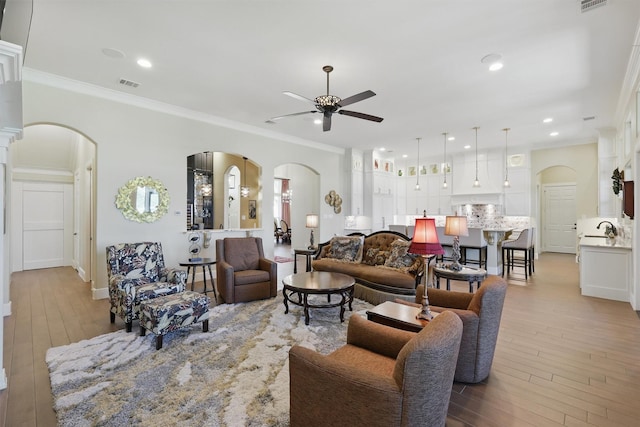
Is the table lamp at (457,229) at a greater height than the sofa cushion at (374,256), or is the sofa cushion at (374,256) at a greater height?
the table lamp at (457,229)

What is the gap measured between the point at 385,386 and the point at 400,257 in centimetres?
337

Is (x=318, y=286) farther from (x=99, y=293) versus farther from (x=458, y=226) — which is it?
(x=99, y=293)

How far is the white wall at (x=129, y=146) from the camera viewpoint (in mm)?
4371

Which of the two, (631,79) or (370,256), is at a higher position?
(631,79)

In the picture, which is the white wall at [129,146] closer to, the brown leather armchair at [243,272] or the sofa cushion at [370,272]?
the brown leather armchair at [243,272]

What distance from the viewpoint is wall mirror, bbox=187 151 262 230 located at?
878 centimetres

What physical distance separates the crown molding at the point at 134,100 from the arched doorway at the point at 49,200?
223 centimetres

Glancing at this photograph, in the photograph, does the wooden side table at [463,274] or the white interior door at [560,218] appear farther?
the white interior door at [560,218]

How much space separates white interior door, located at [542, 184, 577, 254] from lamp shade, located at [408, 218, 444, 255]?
32.6 feet

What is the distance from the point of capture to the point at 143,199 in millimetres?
Result: 5082

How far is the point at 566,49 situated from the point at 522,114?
2.62 metres

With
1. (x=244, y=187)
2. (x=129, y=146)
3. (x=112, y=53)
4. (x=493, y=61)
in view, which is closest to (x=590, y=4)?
(x=493, y=61)

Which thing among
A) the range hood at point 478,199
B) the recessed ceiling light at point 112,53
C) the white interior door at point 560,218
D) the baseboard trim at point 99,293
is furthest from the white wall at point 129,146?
the white interior door at point 560,218

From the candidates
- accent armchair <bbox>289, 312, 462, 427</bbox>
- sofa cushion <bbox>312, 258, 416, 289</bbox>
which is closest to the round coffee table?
sofa cushion <bbox>312, 258, 416, 289</bbox>
